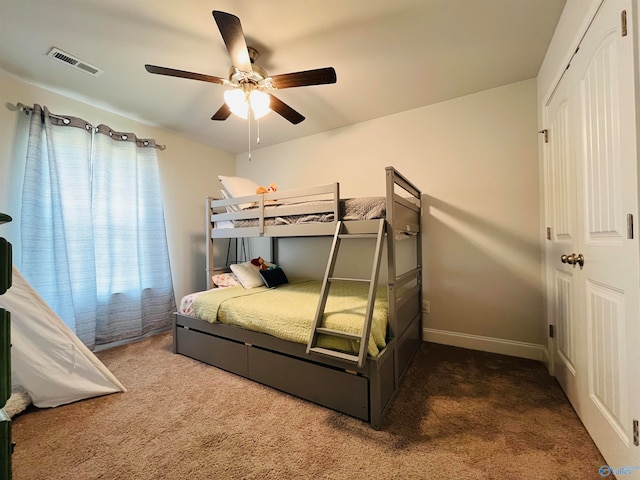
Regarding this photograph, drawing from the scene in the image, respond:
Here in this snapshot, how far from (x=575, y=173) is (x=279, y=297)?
220 cm

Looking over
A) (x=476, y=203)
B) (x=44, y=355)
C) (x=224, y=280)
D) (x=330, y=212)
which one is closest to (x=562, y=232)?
(x=476, y=203)

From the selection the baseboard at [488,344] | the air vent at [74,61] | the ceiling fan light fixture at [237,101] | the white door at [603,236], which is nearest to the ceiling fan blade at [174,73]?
the ceiling fan light fixture at [237,101]

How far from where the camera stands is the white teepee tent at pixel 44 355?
161 cm

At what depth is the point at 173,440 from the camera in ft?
4.67

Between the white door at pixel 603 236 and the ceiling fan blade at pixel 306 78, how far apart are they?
133 centimetres

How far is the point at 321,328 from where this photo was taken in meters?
1.63

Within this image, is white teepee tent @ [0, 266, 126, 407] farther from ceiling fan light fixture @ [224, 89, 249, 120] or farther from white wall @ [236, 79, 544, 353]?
white wall @ [236, 79, 544, 353]

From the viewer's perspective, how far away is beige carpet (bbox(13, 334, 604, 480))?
1.22 metres

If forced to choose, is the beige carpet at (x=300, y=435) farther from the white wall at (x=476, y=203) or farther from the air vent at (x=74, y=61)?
the air vent at (x=74, y=61)

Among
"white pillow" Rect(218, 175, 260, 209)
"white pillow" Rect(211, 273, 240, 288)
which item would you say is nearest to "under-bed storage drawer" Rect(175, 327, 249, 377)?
"white pillow" Rect(211, 273, 240, 288)

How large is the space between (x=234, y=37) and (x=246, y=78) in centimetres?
41

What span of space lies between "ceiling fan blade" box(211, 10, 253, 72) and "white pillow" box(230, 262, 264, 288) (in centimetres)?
191

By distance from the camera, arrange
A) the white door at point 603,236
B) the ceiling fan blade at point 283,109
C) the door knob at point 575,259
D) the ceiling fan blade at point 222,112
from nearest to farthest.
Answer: the white door at point 603,236 → the door knob at point 575,259 → the ceiling fan blade at point 283,109 → the ceiling fan blade at point 222,112

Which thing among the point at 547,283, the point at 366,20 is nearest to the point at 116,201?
the point at 366,20
